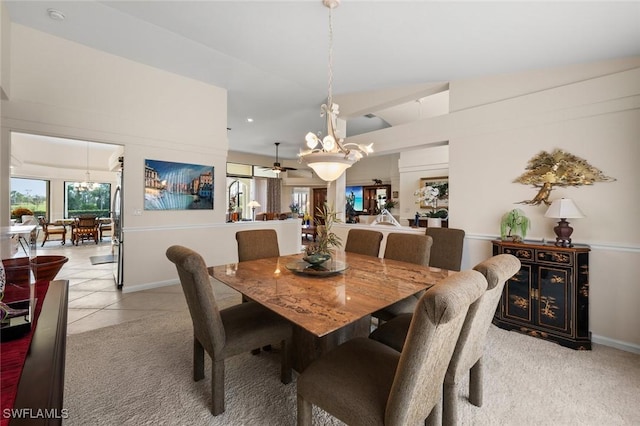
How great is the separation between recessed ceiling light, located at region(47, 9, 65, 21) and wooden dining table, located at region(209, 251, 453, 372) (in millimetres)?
3312

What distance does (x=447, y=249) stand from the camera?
3.33 m

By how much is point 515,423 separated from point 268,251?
2492 mm

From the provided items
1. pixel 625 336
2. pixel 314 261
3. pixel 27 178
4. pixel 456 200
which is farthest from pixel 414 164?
pixel 27 178

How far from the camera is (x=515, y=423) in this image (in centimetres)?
169

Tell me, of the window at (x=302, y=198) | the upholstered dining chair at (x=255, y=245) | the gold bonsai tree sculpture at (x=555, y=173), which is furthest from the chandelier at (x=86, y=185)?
the gold bonsai tree sculpture at (x=555, y=173)

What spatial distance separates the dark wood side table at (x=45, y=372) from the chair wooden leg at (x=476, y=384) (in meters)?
2.11

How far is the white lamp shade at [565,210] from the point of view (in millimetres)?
2613

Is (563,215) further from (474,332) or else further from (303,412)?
(303,412)

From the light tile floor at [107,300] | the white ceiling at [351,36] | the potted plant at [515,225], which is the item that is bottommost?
the light tile floor at [107,300]

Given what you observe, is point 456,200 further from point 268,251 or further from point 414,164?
point 414,164

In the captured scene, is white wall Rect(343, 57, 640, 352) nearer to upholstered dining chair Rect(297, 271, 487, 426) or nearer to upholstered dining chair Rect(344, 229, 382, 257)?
upholstered dining chair Rect(344, 229, 382, 257)

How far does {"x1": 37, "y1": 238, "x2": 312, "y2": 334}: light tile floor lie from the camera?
3127 millimetres

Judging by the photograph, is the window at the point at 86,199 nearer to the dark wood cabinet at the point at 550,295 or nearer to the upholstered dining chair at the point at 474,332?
the upholstered dining chair at the point at 474,332

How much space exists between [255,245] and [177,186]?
222cm
